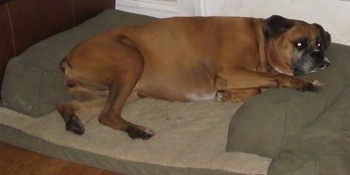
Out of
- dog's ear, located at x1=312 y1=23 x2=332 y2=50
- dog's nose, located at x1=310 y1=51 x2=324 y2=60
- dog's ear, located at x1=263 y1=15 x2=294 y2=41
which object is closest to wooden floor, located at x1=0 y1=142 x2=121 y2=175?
dog's ear, located at x1=263 y1=15 x2=294 y2=41

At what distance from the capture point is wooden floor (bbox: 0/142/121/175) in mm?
3410

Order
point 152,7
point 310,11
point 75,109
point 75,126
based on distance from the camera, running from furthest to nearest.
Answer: point 152,7, point 310,11, point 75,109, point 75,126

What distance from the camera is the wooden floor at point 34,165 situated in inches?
134

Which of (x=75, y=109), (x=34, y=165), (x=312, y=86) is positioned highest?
(x=312, y=86)

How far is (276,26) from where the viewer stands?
3.73m

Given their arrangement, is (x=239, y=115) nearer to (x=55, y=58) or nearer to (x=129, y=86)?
(x=129, y=86)

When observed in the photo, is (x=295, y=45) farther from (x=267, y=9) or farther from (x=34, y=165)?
(x=34, y=165)

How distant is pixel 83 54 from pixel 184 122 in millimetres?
791

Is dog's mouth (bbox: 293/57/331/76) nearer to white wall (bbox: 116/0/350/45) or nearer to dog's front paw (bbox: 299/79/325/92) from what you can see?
dog's front paw (bbox: 299/79/325/92)

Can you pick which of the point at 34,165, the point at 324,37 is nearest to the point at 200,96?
the point at 324,37

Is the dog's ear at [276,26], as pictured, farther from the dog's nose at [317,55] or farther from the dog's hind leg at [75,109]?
the dog's hind leg at [75,109]

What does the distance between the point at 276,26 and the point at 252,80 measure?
0.39m

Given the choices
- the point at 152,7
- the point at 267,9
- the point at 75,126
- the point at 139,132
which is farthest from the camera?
the point at 152,7

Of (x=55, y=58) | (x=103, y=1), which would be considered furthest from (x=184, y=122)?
(x=103, y=1)
